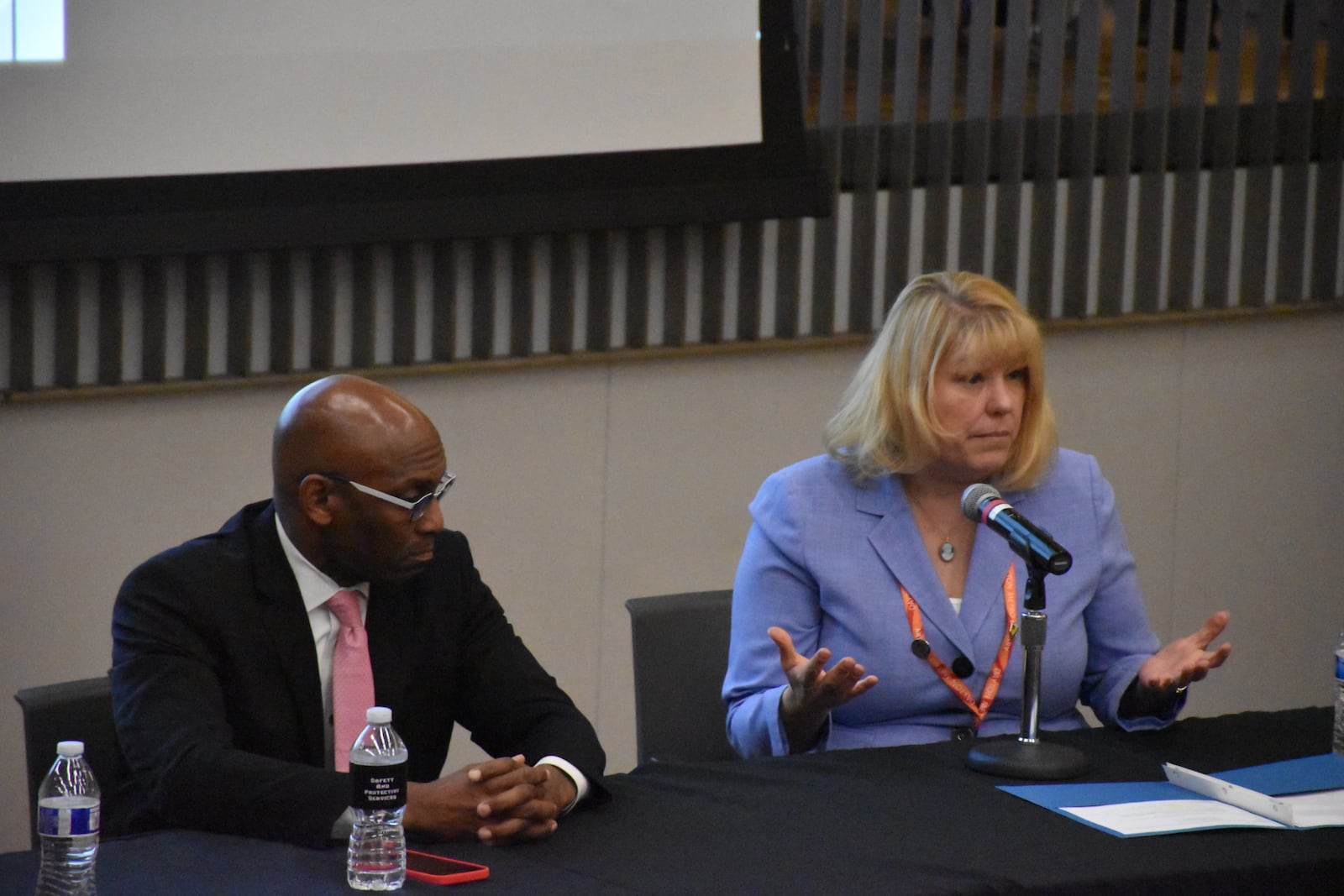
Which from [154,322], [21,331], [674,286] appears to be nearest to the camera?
[21,331]

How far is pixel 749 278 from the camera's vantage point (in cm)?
434

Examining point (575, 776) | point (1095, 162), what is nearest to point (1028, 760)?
point (575, 776)

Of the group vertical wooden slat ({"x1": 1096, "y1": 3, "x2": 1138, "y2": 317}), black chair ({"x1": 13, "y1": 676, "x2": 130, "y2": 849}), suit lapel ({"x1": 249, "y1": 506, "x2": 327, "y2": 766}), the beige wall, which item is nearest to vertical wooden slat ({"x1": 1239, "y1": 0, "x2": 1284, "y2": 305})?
the beige wall

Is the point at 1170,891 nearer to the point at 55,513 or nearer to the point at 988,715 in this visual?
the point at 988,715

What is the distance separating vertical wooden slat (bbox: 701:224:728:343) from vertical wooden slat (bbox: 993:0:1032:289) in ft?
2.68

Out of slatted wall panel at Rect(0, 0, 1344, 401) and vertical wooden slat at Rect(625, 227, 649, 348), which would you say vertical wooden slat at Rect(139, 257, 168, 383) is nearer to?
slatted wall panel at Rect(0, 0, 1344, 401)

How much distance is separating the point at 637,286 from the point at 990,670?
1.77 m

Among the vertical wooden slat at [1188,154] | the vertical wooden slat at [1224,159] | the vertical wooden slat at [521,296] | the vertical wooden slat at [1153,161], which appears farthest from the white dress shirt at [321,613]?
the vertical wooden slat at [1224,159]

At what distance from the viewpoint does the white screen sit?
11.8 feet

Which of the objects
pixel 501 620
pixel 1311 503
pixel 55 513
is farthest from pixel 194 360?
pixel 1311 503

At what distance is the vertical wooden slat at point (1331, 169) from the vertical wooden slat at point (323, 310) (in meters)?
2.89

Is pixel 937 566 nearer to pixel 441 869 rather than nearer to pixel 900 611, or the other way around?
pixel 900 611

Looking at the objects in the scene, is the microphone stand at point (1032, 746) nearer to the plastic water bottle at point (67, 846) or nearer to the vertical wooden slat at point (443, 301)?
the plastic water bottle at point (67, 846)

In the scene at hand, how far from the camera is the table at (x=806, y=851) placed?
6.31 ft
